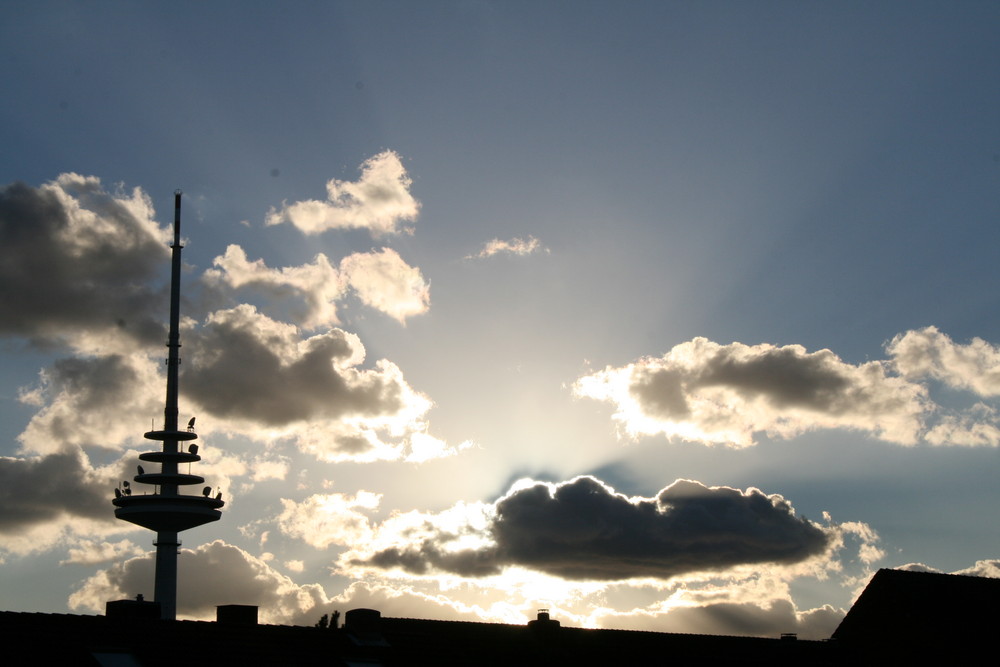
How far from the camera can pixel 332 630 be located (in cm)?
3391

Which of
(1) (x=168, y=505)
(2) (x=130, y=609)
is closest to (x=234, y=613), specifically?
(2) (x=130, y=609)

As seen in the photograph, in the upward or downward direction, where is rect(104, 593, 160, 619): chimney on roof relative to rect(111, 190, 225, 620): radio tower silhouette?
downward

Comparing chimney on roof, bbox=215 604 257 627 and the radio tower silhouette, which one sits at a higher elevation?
the radio tower silhouette

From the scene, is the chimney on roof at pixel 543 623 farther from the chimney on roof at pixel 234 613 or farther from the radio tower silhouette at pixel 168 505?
the radio tower silhouette at pixel 168 505

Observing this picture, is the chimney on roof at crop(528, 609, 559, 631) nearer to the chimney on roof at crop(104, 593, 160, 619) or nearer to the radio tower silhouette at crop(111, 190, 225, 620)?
the chimney on roof at crop(104, 593, 160, 619)

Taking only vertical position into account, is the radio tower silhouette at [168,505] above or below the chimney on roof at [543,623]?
above

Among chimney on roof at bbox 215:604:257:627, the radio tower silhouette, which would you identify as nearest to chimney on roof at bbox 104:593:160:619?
chimney on roof at bbox 215:604:257:627

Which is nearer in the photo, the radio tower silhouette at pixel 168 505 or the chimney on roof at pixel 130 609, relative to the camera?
the chimney on roof at pixel 130 609

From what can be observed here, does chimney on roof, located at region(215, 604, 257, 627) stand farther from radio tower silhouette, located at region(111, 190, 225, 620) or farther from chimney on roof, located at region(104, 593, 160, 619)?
radio tower silhouette, located at region(111, 190, 225, 620)

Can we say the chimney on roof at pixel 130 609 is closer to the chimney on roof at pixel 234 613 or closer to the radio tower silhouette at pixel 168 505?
the chimney on roof at pixel 234 613

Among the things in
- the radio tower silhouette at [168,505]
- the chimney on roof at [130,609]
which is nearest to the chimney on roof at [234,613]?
the chimney on roof at [130,609]

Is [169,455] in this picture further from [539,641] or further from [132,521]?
[539,641]

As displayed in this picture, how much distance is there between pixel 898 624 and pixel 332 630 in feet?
90.2

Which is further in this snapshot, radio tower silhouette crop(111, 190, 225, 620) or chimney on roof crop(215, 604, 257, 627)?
radio tower silhouette crop(111, 190, 225, 620)
